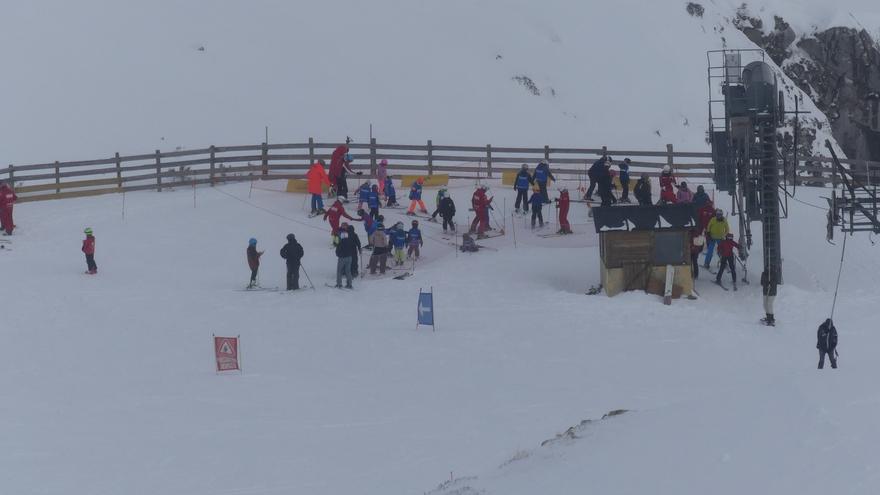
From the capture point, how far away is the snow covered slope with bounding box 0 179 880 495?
14602 mm

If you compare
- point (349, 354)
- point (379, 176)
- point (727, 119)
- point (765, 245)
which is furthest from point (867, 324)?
point (379, 176)

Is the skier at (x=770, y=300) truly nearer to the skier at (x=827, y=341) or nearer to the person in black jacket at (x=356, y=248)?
the skier at (x=827, y=341)

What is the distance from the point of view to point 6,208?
33250mm

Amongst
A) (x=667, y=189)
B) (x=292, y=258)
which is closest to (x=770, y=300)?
(x=667, y=189)

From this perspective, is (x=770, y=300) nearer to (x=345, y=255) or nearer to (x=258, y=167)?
(x=345, y=255)

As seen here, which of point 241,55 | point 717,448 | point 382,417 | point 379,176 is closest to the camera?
point 717,448

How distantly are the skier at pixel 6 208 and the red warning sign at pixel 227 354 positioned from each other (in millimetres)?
11987

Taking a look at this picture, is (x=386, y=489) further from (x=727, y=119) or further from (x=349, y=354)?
(x=727, y=119)

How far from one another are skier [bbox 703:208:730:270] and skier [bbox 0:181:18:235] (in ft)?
50.0

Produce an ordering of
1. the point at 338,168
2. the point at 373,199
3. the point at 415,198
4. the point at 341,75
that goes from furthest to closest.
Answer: the point at 341,75, the point at 338,168, the point at 415,198, the point at 373,199

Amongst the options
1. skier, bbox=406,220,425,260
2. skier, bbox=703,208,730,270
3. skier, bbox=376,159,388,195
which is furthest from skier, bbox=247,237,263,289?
skier, bbox=703,208,730,270

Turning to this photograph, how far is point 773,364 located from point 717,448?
1106 cm

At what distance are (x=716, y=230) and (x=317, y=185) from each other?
1001cm

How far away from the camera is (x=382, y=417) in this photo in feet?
66.7
